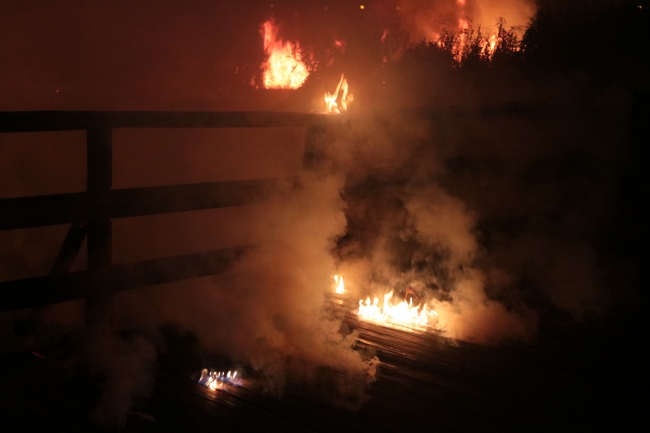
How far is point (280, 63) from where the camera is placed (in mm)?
13305

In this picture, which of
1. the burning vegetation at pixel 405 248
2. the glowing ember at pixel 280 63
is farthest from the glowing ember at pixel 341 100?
the glowing ember at pixel 280 63

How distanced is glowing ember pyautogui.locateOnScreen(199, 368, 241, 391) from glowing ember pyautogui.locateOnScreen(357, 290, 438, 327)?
1.13 metres

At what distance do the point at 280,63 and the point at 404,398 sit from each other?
11.5 meters

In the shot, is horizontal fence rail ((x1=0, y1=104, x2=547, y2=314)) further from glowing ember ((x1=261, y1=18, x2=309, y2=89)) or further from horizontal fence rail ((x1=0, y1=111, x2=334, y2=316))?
glowing ember ((x1=261, y1=18, x2=309, y2=89))

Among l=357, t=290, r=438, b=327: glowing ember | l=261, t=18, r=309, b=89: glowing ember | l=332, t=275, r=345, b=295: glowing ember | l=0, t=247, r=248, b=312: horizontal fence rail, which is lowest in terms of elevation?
l=0, t=247, r=248, b=312: horizontal fence rail

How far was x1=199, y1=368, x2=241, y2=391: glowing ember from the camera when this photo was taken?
2.72 m

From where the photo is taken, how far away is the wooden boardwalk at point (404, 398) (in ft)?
7.98

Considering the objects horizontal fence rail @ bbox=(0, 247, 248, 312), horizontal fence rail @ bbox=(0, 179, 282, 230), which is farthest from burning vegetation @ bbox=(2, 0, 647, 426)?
horizontal fence rail @ bbox=(0, 179, 282, 230)

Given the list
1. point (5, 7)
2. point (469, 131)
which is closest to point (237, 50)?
point (5, 7)

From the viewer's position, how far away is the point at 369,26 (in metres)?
11.5

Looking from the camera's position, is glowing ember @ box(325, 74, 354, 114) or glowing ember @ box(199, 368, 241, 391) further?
glowing ember @ box(325, 74, 354, 114)

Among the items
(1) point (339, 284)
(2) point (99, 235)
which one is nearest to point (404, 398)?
(1) point (339, 284)

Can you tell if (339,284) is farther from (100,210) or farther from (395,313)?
(100,210)

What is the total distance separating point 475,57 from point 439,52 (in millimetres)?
852
